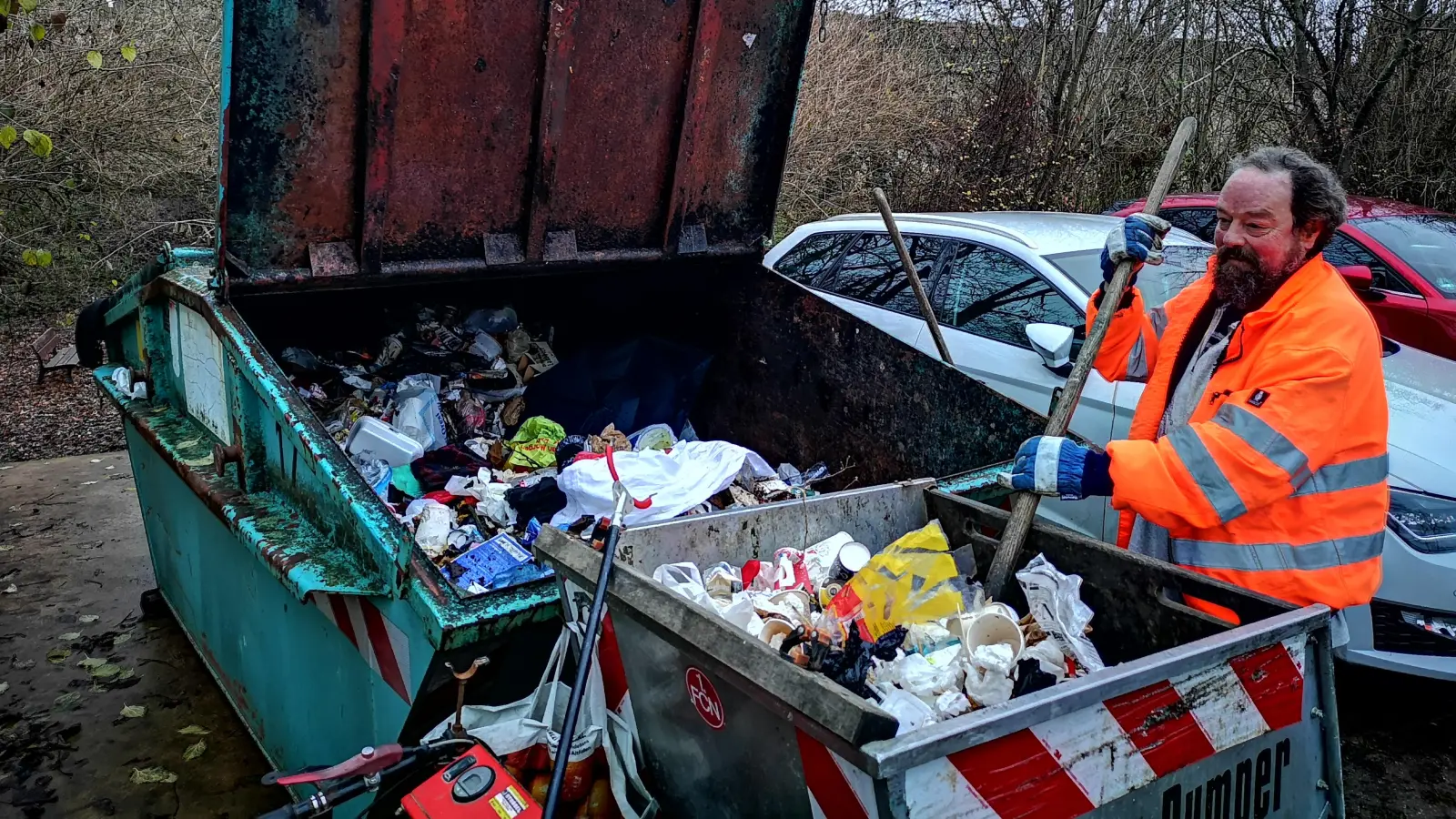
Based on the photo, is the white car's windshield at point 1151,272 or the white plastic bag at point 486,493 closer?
the white plastic bag at point 486,493

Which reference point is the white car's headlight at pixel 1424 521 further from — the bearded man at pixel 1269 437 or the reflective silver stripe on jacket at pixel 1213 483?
the reflective silver stripe on jacket at pixel 1213 483

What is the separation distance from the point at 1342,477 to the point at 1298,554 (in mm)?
182

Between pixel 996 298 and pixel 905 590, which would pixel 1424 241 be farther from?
pixel 905 590

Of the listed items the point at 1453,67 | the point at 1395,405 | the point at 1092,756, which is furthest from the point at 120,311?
the point at 1453,67

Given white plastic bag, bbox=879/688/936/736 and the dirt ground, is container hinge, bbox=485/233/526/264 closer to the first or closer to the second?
the dirt ground

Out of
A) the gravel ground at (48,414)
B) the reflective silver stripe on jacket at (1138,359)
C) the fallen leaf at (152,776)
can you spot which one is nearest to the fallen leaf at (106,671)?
the fallen leaf at (152,776)

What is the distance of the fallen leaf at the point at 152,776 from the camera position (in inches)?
114

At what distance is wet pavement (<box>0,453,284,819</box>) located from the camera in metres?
2.84

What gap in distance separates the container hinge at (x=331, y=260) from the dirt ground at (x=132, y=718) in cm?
152

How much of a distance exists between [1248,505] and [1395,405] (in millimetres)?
2154

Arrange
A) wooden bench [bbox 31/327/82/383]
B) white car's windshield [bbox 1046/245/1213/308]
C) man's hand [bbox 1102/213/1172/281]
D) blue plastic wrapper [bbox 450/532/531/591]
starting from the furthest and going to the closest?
wooden bench [bbox 31/327/82/383], white car's windshield [bbox 1046/245/1213/308], man's hand [bbox 1102/213/1172/281], blue plastic wrapper [bbox 450/532/531/591]

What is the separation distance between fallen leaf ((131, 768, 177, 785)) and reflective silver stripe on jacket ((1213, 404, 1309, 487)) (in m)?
3.03

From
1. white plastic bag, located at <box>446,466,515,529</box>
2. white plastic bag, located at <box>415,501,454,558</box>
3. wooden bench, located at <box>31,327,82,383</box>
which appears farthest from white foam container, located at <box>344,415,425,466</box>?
wooden bench, located at <box>31,327,82,383</box>

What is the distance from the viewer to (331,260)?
2975mm
